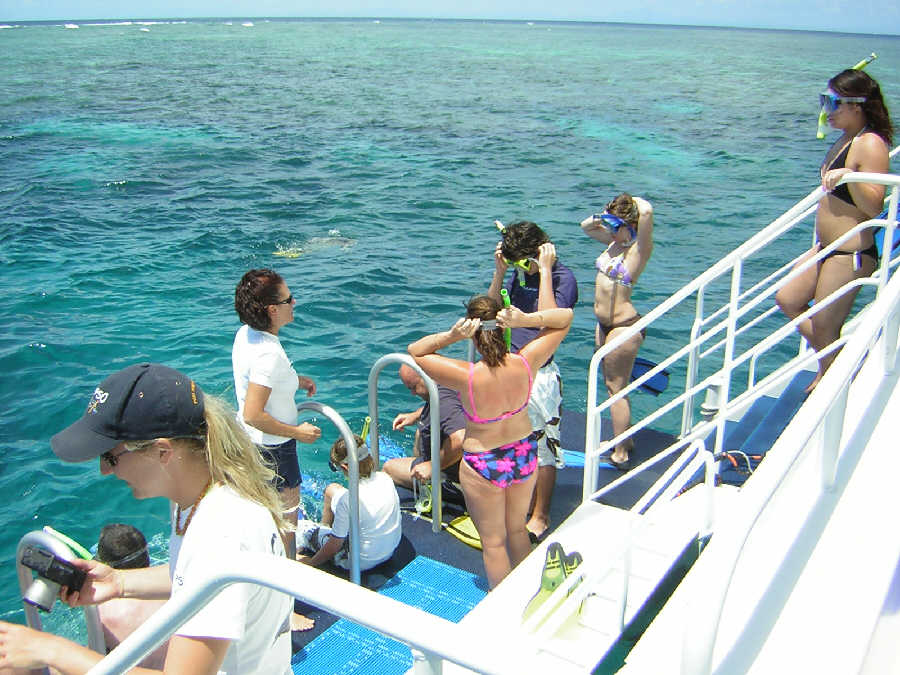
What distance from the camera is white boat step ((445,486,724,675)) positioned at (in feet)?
10.3

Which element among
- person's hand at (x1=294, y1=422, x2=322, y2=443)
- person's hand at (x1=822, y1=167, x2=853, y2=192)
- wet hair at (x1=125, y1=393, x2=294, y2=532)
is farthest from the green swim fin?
person's hand at (x1=822, y1=167, x2=853, y2=192)

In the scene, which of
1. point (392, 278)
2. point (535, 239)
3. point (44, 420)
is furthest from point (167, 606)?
point (392, 278)

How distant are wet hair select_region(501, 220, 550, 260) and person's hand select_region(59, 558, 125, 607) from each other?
10.1 feet

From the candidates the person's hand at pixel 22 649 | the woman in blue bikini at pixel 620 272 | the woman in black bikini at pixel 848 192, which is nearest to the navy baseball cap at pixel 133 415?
the person's hand at pixel 22 649

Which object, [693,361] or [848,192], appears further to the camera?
[693,361]

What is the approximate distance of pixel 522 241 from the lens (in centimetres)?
482

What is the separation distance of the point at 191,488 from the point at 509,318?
220 cm

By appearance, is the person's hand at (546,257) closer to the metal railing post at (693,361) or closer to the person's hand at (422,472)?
the metal railing post at (693,361)

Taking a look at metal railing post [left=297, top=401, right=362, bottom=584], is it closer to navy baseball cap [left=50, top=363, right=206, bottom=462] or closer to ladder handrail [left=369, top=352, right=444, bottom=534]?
ladder handrail [left=369, top=352, right=444, bottom=534]

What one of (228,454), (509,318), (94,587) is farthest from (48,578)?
(509,318)

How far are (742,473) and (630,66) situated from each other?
6100 centimetres

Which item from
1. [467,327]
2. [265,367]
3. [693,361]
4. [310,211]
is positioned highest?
[467,327]

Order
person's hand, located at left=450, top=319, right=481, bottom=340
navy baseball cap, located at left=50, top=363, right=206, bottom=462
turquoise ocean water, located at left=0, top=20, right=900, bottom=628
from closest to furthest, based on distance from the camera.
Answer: navy baseball cap, located at left=50, top=363, right=206, bottom=462 < person's hand, located at left=450, top=319, right=481, bottom=340 < turquoise ocean water, located at left=0, top=20, right=900, bottom=628

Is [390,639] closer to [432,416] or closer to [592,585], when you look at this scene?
[432,416]
